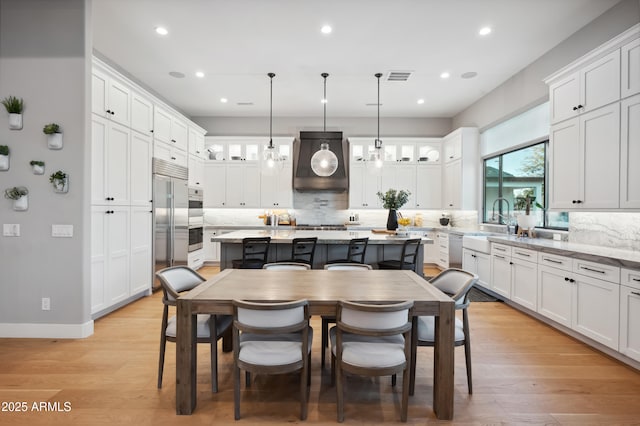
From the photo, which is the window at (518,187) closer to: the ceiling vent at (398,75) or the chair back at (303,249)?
the ceiling vent at (398,75)

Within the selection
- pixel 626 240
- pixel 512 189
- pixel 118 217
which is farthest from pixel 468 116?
pixel 118 217

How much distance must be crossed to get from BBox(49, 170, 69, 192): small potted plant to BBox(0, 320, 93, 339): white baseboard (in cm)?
136

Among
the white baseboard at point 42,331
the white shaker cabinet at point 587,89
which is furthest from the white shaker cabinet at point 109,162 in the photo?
the white shaker cabinet at point 587,89

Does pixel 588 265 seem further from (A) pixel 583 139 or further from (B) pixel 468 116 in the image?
(B) pixel 468 116

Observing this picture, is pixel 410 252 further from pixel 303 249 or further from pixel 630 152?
pixel 630 152

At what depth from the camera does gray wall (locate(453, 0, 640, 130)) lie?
129 inches

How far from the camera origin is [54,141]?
3.07 metres

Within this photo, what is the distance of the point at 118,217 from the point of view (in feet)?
12.7

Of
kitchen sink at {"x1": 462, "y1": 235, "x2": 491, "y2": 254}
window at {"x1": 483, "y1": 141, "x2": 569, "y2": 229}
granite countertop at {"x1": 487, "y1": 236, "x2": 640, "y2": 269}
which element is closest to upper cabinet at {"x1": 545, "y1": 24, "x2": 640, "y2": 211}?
granite countertop at {"x1": 487, "y1": 236, "x2": 640, "y2": 269}

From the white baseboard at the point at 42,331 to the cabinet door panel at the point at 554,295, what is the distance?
A: 4867mm

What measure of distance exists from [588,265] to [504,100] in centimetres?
337

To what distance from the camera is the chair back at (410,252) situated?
3.79 meters

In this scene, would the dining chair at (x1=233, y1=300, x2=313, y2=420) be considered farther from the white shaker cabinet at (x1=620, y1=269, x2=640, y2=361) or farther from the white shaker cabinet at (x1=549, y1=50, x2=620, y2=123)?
the white shaker cabinet at (x1=549, y1=50, x2=620, y2=123)

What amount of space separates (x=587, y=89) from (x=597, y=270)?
6.03 feet
